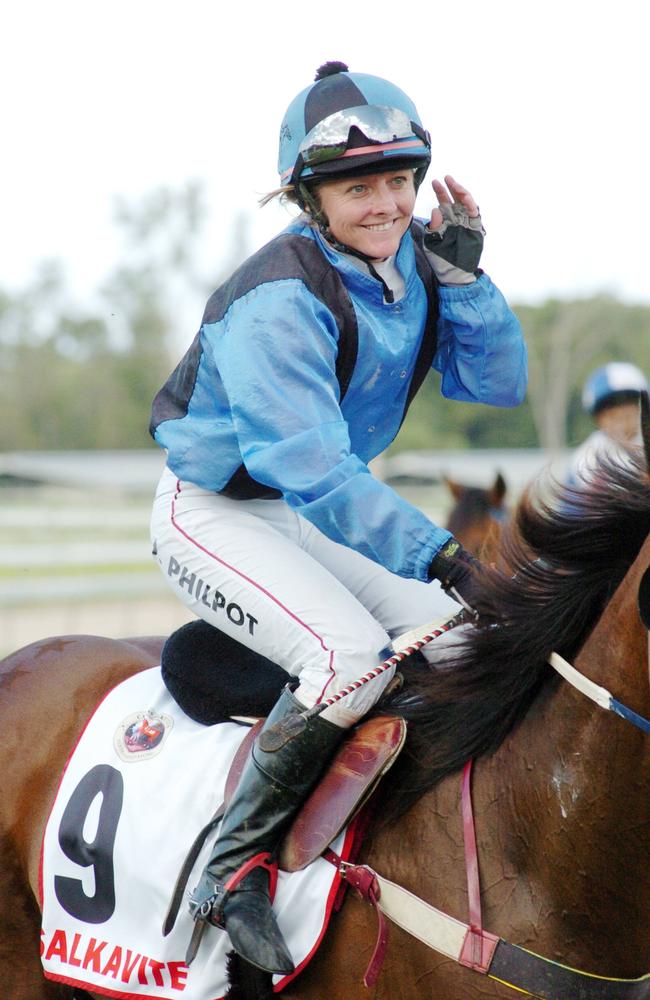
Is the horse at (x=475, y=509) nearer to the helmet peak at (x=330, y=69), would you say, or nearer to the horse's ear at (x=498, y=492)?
the horse's ear at (x=498, y=492)

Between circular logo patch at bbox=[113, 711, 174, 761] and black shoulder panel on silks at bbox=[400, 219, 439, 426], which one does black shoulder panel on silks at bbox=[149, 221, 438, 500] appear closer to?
black shoulder panel on silks at bbox=[400, 219, 439, 426]

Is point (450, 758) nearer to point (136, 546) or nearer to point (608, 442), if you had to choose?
point (608, 442)

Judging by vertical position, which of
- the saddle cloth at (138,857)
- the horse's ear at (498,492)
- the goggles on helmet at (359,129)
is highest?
the goggles on helmet at (359,129)

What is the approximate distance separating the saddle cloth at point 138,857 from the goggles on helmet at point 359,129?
1523mm

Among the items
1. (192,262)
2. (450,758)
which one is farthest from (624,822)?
(192,262)

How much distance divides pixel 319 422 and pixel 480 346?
753 mm

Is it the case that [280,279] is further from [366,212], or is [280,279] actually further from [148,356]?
[148,356]

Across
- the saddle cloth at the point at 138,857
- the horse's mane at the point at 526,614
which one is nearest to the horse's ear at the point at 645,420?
the horse's mane at the point at 526,614

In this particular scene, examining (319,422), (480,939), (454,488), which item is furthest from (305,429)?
(454,488)

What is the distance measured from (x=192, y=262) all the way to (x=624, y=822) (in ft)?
129

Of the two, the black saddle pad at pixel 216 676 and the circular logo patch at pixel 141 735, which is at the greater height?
the black saddle pad at pixel 216 676

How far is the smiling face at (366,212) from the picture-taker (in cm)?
298

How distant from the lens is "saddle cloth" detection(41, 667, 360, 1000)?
287cm

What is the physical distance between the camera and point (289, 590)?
292 cm
